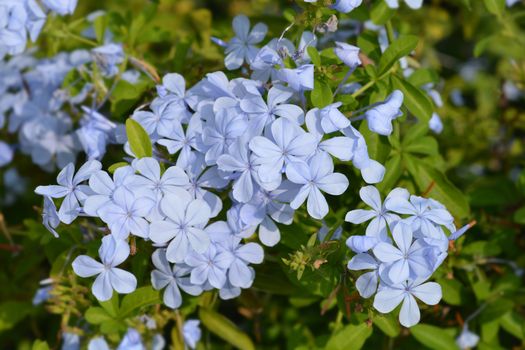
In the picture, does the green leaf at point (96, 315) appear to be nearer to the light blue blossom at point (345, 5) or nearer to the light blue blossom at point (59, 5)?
the light blue blossom at point (59, 5)

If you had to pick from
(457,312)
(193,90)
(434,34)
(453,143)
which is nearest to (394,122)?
(193,90)

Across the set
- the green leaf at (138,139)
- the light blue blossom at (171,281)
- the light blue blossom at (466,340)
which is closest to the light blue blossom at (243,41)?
the green leaf at (138,139)

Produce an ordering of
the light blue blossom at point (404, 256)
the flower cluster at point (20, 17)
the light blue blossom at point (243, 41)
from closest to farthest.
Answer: the light blue blossom at point (404, 256) → the light blue blossom at point (243, 41) → the flower cluster at point (20, 17)

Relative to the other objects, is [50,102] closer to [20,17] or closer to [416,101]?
[20,17]

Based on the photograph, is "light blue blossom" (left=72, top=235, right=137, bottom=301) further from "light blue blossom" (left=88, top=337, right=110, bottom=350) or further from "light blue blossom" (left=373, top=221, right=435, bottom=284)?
"light blue blossom" (left=373, top=221, right=435, bottom=284)

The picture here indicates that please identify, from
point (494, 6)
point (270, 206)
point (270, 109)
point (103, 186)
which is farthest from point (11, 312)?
point (494, 6)

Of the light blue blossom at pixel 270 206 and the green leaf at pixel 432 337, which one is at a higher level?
the light blue blossom at pixel 270 206

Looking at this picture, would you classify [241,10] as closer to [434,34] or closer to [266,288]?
[434,34]

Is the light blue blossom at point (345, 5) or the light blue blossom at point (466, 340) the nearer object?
the light blue blossom at point (345, 5)
